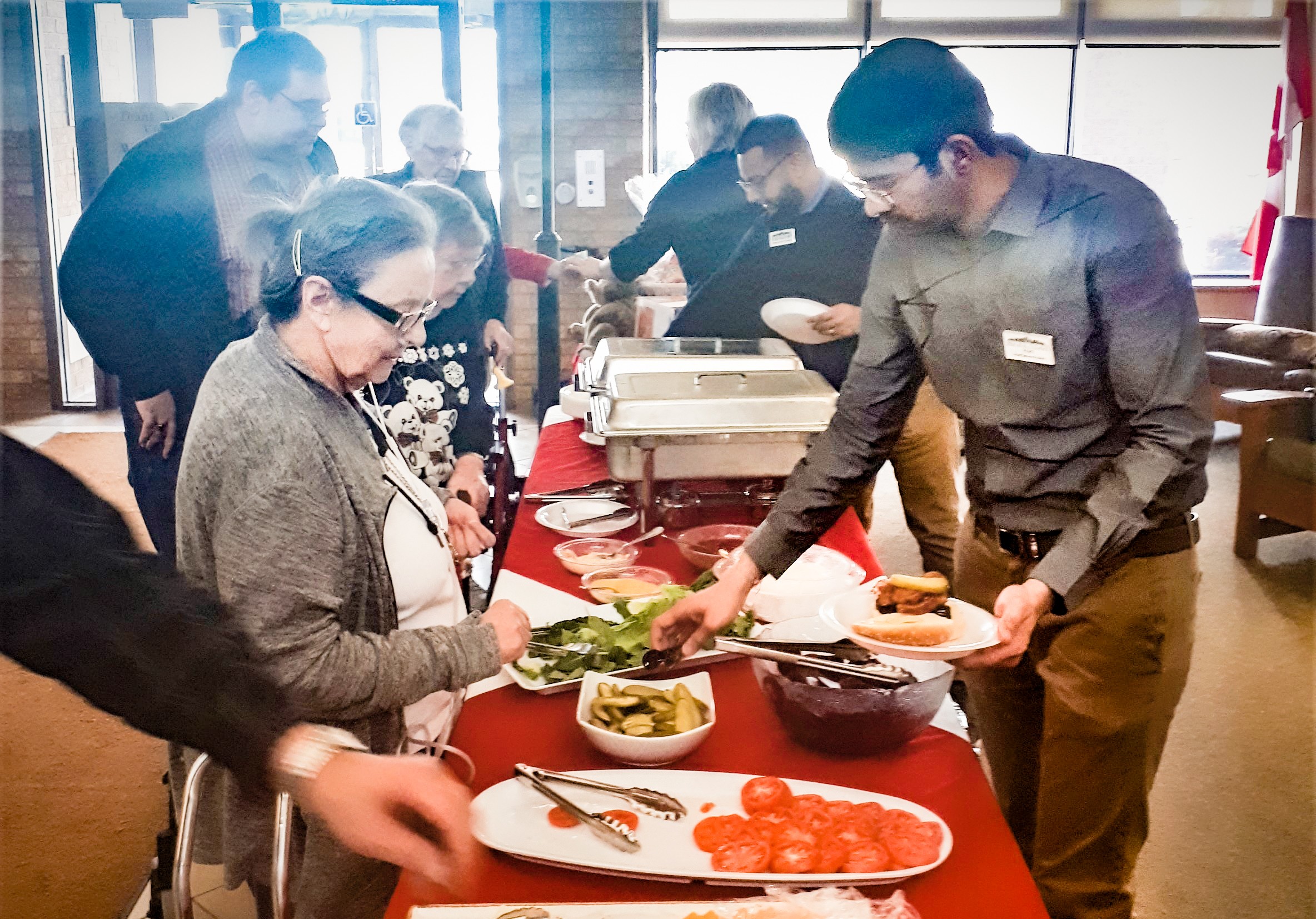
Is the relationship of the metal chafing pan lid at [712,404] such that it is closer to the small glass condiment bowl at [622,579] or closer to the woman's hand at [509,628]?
the small glass condiment bowl at [622,579]

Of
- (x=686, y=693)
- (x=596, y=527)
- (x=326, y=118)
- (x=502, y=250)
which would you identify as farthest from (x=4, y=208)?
(x=686, y=693)

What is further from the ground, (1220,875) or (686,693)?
(686,693)

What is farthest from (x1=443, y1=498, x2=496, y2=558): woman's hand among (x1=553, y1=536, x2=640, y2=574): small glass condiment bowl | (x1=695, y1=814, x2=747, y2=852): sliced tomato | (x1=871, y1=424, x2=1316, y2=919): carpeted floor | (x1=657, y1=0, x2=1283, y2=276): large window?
(x1=657, y1=0, x2=1283, y2=276): large window

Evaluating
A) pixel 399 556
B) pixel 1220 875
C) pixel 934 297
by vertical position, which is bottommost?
pixel 1220 875

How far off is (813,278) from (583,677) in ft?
6.03

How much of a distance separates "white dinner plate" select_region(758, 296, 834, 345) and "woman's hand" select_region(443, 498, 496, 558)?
87 cm

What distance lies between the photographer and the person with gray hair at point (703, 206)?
332cm

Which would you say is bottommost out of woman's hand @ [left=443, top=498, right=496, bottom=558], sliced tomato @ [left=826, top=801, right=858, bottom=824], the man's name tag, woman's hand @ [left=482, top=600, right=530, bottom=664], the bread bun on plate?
Result: woman's hand @ [left=443, top=498, right=496, bottom=558]

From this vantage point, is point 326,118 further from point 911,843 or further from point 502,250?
point 911,843

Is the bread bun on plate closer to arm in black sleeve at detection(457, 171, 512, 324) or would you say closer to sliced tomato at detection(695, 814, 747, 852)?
sliced tomato at detection(695, 814, 747, 852)

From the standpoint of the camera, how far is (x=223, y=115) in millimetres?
2377

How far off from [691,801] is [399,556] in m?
0.50

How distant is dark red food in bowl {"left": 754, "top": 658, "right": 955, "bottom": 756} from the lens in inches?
43.6

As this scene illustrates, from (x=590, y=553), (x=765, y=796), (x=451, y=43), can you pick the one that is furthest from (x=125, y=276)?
(x=451, y=43)
